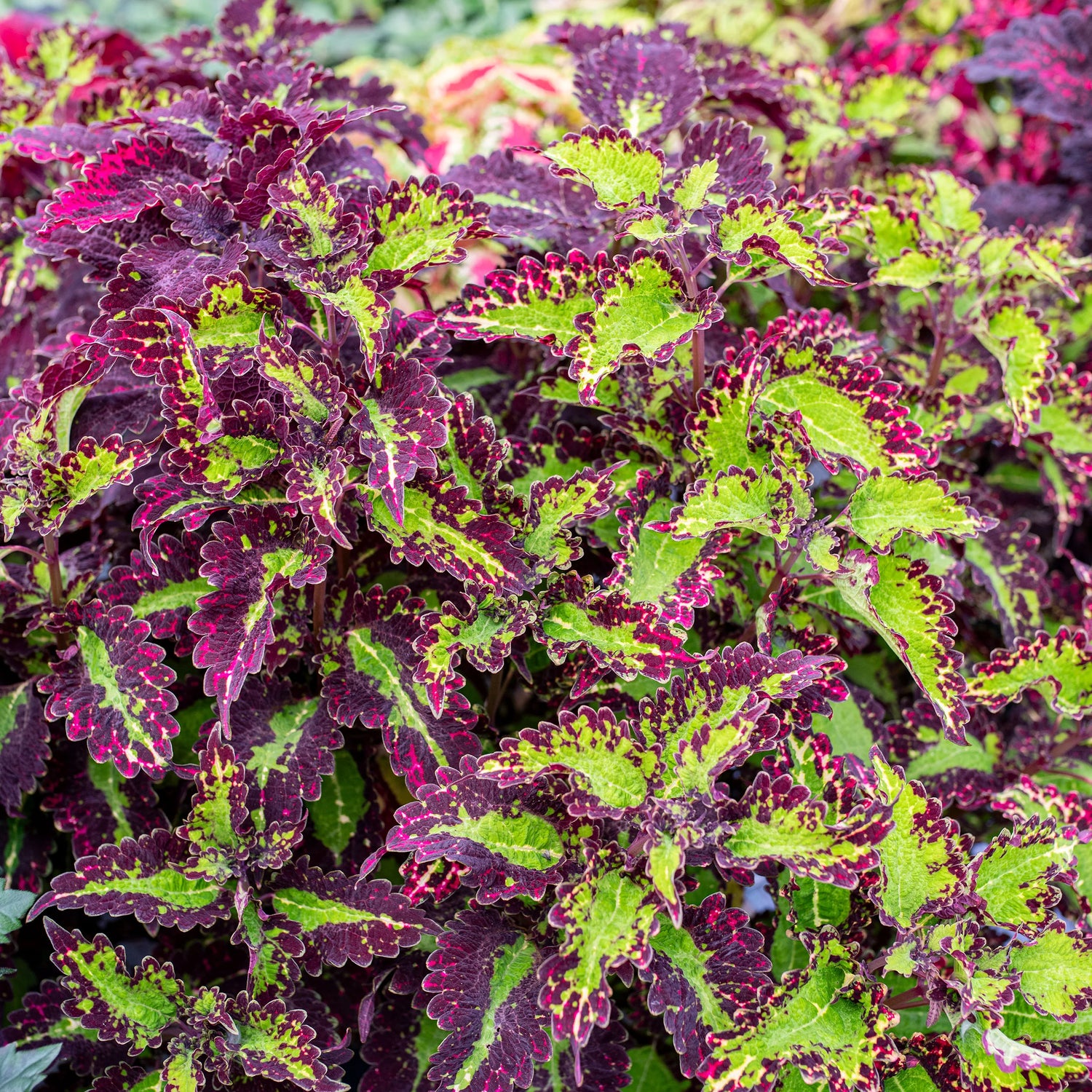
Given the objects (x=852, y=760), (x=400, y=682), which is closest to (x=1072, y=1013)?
(x=852, y=760)

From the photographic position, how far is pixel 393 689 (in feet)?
3.31

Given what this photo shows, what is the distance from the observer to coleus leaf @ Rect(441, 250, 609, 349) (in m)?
1.00

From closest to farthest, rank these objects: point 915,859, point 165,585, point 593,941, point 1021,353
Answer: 1. point 593,941
2. point 915,859
3. point 165,585
4. point 1021,353

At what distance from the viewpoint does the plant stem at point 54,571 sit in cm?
106

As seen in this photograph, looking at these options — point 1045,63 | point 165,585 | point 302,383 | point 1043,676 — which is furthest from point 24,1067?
point 1045,63

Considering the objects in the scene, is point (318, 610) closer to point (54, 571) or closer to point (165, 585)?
point (165, 585)

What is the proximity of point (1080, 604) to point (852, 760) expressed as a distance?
604 millimetres

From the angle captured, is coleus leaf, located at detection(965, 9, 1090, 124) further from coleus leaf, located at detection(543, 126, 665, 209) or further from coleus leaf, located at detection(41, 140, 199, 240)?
coleus leaf, located at detection(41, 140, 199, 240)

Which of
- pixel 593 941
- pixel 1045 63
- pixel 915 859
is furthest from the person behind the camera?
pixel 1045 63

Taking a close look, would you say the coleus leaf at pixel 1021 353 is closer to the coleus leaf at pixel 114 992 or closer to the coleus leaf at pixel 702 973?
the coleus leaf at pixel 702 973

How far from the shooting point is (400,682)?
3.32 ft

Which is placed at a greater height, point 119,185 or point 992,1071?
point 119,185

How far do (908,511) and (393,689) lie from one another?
51 cm

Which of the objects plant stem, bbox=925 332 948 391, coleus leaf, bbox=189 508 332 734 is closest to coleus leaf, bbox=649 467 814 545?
coleus leaf, bbox=189 508 332 734
